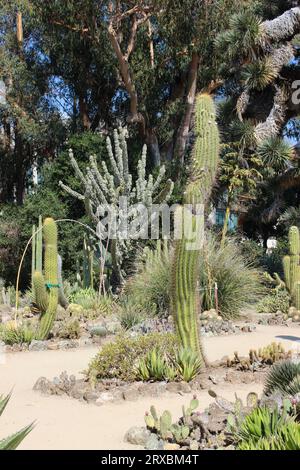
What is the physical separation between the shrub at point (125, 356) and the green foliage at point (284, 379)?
156 centimetres

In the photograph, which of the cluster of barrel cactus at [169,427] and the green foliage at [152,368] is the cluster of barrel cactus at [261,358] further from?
the cluster of barrel cactus at [169,427]

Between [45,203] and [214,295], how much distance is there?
299 inches

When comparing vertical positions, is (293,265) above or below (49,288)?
above

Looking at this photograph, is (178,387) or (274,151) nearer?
(178,387)

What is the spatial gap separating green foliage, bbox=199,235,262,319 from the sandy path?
3584 mm

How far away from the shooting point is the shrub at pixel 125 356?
5648 millimetres

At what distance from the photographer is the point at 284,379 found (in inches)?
171

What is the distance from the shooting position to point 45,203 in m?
16.8

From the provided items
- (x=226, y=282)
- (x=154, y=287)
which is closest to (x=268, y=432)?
(x=154, y=287)

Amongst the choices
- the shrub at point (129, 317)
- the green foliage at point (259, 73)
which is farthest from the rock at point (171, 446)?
the green foliage at point (259, 73)

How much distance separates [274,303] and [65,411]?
8.26 metres

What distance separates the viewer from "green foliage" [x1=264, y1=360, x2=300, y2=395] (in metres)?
4.13

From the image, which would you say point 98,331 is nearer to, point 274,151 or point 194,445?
point 194,445
